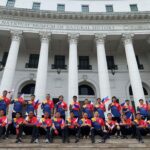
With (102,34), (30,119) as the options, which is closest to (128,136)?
(30,119)

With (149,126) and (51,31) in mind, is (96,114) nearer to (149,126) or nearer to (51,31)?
(149,126)

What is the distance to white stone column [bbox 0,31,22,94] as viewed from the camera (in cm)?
1867

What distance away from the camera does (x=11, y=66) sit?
19.6 metres

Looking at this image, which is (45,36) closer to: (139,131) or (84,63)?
(84,63)

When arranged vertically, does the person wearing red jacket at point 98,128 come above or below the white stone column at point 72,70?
below

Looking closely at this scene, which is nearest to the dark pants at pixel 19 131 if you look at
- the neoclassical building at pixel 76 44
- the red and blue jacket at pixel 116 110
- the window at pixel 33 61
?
the red and blue jacket at pixel 116 110

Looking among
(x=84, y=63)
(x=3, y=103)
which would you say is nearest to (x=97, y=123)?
(x=3, y=103)

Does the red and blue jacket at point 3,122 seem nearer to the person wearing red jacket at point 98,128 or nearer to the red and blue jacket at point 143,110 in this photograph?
the person wearing red jacket at point 98,128

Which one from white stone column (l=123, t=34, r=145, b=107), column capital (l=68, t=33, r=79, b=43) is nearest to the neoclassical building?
white stone column (l=123, t=34, r=145, b=107)

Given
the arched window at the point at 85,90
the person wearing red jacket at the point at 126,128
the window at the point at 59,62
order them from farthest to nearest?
the window at the point at 59,62 → the arched window at the point at 85,90 → the person wearing red jacket at the point at 126,128

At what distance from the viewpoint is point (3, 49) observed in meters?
25.3

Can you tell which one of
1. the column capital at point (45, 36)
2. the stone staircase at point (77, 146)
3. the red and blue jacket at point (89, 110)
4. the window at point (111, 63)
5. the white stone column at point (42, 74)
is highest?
the column capital at point (45, 36)

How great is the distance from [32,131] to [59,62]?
15.7 m

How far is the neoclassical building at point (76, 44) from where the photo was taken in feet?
69.5
